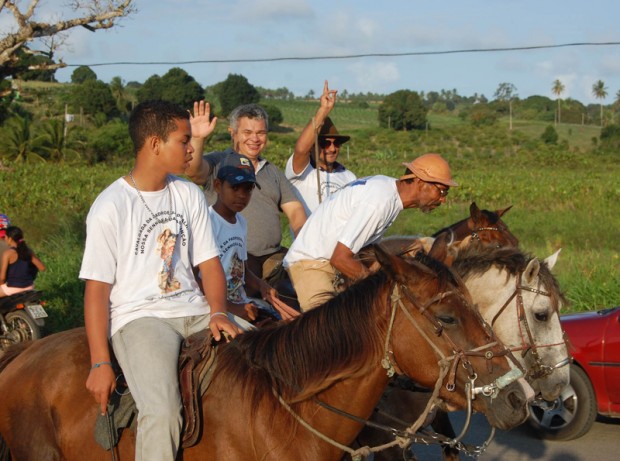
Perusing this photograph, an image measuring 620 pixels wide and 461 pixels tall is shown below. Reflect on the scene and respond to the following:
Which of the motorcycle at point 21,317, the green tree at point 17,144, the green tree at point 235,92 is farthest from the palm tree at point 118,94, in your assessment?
the motorcycle at point 21,317

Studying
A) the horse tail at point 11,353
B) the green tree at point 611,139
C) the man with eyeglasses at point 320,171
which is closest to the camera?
the horse tail at point 11,353

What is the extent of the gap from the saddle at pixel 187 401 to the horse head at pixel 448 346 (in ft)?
3.04

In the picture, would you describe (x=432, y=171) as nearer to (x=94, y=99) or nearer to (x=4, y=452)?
(x=4, y=452)

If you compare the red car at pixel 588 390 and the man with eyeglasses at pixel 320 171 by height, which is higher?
the man with eyeglasses at pixel 320 171

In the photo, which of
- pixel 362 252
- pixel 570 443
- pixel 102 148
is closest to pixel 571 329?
pixel 570 443

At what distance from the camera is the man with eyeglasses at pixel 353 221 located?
5.07 m

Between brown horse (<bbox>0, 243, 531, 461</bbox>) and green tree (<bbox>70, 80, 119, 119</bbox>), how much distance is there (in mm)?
76449

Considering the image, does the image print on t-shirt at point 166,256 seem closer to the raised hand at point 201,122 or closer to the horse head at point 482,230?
the raised hand at point 201,122

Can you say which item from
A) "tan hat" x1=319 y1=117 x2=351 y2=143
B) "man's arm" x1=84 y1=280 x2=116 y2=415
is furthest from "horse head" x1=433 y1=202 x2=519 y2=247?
"man's arm" x1=84 y1=280 x2=116 y2=415

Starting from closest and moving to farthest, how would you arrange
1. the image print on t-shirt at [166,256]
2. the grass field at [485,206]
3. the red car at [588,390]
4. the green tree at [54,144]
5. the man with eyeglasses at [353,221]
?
1. the image print on t-shirt at [166,256]
2. the man with eyeglasses at [353,221]
3. the red car at [588,390]
4. the grass field at [485,206]
5. the green tree at [54,144]

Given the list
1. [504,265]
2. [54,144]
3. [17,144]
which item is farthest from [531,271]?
[54,144]

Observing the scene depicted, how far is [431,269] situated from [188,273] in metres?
1.30

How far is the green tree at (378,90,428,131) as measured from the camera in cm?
9525

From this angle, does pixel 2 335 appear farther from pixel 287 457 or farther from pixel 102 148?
pixel 102 148
